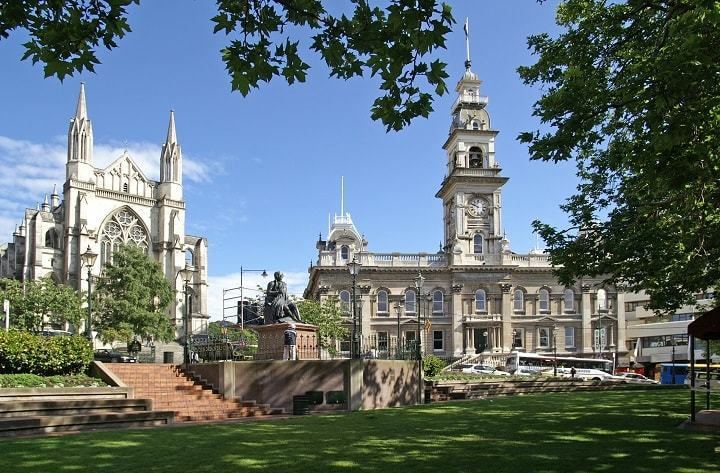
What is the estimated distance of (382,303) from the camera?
6869cm

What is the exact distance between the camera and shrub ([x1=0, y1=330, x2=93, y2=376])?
1947 centimetres

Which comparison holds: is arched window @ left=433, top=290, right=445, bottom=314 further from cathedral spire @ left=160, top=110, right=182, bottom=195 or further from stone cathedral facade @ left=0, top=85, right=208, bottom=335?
cathedral spire @ left=160, top=110, right=182, bottom=195

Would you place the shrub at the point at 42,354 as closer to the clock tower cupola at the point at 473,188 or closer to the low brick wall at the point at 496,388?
the low brick wall at the point at 496,388

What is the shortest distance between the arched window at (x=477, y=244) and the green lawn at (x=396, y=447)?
53.7 m

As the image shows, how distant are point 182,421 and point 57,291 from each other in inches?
1695

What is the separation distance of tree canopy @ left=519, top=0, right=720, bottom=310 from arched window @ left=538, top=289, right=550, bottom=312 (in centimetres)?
5051

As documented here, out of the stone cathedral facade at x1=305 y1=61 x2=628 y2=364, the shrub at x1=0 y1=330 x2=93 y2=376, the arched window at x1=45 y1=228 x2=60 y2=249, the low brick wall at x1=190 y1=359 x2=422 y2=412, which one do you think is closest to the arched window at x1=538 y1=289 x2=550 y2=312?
the stone cathedral facade at x1=305 y1=61 x2=628 y2=364

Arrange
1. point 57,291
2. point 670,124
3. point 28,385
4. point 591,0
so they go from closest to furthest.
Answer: point 670,124 → point 591,0 → point 28,385 → point 57,291

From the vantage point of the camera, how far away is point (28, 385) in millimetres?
17922

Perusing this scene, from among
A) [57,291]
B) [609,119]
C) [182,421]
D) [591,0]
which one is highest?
[591,0]

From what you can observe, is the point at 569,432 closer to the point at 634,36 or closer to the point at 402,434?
the point at 402,434

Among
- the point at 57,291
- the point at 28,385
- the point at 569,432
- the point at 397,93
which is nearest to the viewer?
the point at 397,93

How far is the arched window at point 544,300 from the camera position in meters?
70.1

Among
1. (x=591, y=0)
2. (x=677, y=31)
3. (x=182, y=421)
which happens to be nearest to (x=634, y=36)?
(x=591, y=0)
